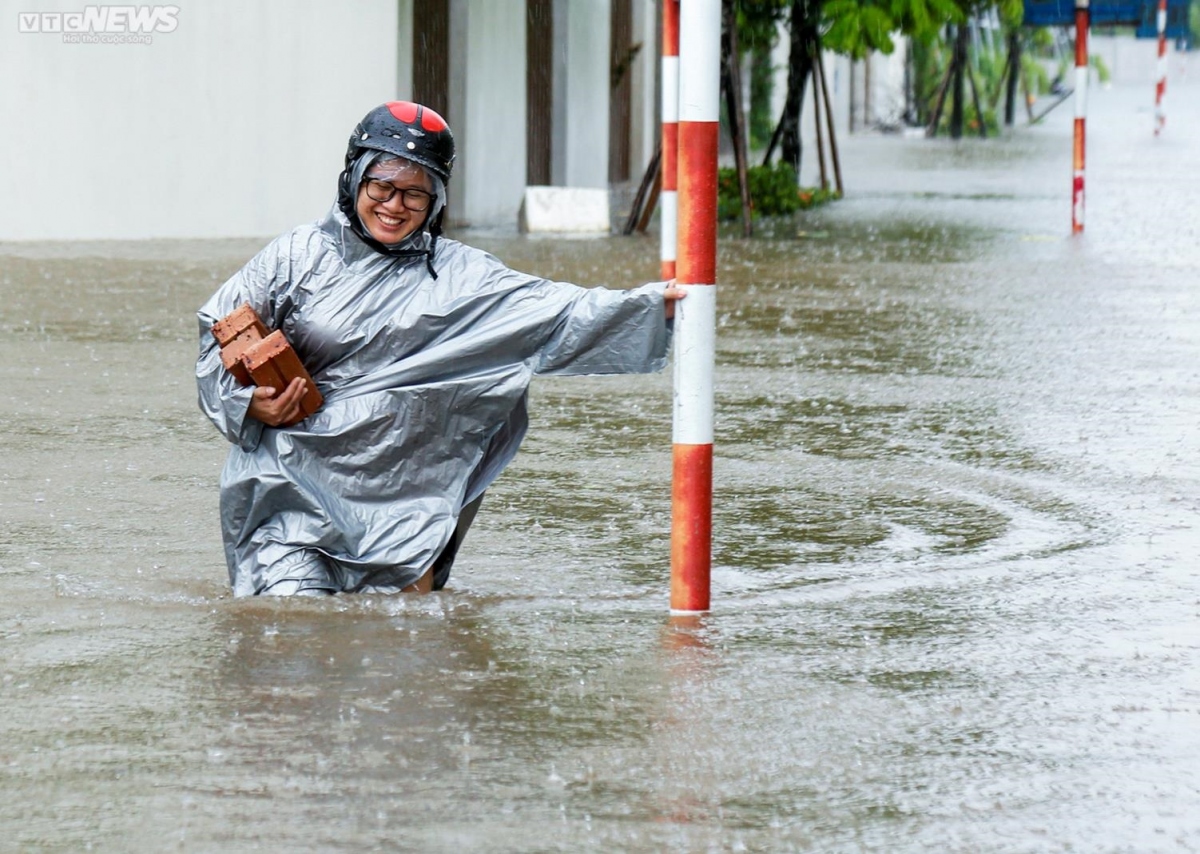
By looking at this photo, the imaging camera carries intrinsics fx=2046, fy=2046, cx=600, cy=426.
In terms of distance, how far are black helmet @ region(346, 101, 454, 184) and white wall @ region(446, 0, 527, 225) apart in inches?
462

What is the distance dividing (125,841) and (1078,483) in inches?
152

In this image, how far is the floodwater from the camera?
132 inches

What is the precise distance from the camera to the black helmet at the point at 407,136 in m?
4.51

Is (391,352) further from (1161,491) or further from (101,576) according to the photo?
(1161,491)

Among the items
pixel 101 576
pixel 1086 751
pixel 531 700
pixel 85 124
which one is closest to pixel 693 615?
pixel 531 700

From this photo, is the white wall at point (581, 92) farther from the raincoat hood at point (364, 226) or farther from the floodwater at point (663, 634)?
the raincoat hood at point (364, 226)

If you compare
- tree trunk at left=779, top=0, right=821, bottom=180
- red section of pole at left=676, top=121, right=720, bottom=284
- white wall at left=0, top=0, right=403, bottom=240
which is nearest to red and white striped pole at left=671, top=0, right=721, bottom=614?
red section of pole at left=676, top=121, right=720, bottom=284

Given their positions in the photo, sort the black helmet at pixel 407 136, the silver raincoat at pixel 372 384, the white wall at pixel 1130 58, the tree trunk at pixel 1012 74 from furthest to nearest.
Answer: the white wall at pixel 1130 58 → the tree trunk at pixel 1012 74 → the silver raincoat at pixel 372 384 → the black helmet at pixel 407 136

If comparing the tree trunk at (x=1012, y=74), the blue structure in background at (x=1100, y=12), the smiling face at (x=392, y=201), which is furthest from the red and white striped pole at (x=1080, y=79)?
the tree trunk at (x=1012, y=74)

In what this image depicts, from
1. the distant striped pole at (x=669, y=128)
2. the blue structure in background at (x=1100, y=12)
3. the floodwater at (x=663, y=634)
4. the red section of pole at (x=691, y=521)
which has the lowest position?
the floodwater at (x=663, y=634)

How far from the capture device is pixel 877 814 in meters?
3.34

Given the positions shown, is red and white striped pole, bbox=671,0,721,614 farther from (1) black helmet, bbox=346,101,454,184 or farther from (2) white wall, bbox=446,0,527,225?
(2) white wall, bbox=446,0,527,225

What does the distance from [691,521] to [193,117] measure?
35.8 feet

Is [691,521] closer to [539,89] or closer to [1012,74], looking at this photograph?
[539,89]
